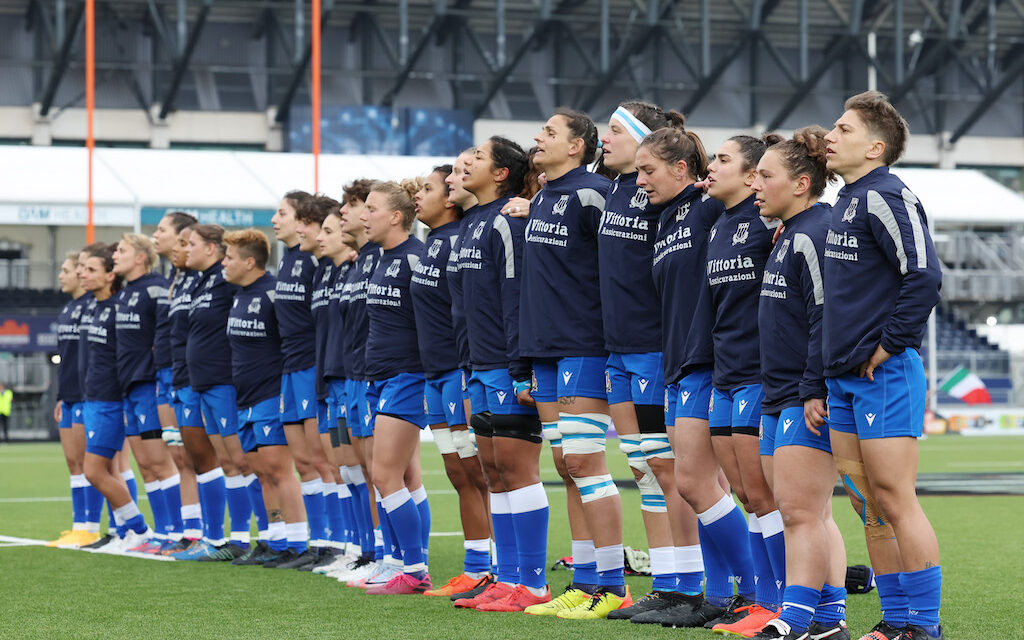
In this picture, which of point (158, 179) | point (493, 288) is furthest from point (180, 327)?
point (158, 179)

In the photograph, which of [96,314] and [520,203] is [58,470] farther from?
[520,203]

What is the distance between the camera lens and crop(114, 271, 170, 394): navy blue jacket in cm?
997

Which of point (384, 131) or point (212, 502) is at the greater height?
point (384, 131)

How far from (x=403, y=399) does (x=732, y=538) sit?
230 cm

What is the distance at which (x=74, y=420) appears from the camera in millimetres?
10805

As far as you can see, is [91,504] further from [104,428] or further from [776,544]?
[776,544]

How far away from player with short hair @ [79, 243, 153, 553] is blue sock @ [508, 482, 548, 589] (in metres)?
4.36

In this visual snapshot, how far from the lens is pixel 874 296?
498 cm

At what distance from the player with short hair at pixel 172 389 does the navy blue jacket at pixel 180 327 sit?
0.31 ft

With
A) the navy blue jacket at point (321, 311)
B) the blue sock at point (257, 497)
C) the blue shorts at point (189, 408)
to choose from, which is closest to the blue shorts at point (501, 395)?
the navy blue jacket at point (321, 311)

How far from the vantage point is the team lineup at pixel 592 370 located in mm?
5059

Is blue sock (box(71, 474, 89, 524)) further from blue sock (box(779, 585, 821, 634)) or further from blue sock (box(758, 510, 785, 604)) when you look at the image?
blue sock (box(779, 585, 821, 634))

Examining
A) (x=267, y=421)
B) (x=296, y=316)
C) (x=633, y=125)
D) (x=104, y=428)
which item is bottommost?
(x=104, y=428)

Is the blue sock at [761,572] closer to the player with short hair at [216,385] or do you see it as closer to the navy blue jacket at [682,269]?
the navy blue jacket at [682,269]
